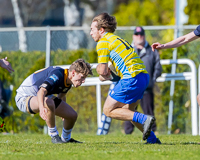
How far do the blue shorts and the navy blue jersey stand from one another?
711 millimetres

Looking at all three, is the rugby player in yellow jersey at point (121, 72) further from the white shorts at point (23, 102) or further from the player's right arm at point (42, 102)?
the white shorts at point (23, 102)

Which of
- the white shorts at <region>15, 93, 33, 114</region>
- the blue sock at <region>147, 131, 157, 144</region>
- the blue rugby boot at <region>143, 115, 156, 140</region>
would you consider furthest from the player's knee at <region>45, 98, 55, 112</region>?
the blue sock at <region>147, 131, 157, 144</region>

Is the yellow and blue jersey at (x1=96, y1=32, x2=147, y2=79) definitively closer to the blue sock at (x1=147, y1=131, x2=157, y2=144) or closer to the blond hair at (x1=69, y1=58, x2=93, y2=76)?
the blond hair at (x1=69, y1=58, x2=93, y2=76)

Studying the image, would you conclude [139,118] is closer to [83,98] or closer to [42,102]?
[42,102]

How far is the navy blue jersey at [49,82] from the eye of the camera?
540 centimetres

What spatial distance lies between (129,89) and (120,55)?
480mm

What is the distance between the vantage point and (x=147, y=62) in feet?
26.9

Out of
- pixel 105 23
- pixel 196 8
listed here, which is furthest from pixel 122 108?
pixel 196 8

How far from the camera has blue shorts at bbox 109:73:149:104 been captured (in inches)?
215

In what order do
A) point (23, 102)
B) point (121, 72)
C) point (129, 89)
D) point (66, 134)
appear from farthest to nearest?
point (66, 134), point (23, 102), point (121, 72), point (129, 89)

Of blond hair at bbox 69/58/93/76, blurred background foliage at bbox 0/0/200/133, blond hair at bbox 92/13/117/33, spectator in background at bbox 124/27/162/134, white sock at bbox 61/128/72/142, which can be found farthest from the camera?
blurred background foliage at bbox 0/0/200/133

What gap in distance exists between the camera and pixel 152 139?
5660 mm

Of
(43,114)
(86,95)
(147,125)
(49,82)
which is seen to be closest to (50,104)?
(49,82)

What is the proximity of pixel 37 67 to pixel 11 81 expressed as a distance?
0.78 m
